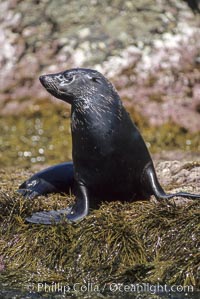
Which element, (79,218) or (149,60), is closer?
(79,218)

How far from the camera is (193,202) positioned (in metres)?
6.55

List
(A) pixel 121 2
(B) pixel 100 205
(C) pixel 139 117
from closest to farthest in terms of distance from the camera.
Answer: (B) pixel 100 205 → (C) pixel 139 117 → (A) pixel 121 2

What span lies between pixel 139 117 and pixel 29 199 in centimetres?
524

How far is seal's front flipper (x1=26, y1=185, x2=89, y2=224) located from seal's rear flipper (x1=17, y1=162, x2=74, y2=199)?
726 mm

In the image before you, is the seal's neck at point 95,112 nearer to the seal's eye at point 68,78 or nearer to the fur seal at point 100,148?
the fur seal at point 100,148

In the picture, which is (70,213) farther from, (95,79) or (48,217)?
(95,79)

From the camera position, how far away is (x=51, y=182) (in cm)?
773

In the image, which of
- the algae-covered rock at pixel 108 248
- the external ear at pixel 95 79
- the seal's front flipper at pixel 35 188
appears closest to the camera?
the algae-covered rock at pixel 108 248

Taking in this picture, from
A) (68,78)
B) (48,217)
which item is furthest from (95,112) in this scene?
(48,217)

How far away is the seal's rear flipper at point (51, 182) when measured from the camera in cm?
765

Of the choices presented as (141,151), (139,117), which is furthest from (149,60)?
(141,151)

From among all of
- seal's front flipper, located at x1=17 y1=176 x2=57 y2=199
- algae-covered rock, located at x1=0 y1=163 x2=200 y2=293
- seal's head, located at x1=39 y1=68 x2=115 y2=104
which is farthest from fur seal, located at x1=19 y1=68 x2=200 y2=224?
seal's front flipper, located at x1=17 y1=176 x2=57 y2=199


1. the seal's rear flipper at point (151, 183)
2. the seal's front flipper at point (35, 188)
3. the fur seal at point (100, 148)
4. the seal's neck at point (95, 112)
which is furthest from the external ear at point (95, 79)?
the seal's front flipper at point (35, 188)

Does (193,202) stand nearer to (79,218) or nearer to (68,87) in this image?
(79,218)
